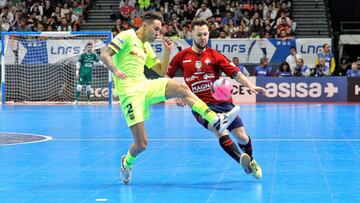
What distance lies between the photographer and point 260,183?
8.64 m

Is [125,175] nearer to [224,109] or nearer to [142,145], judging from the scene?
[142,145]

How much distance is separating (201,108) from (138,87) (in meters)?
0.88

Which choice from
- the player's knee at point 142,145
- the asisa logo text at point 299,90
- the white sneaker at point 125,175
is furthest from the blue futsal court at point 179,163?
the asisa logo text at point 299,90

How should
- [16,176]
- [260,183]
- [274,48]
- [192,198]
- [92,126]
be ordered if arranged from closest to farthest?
[192,198] < [260,183] < [16,176] < [92,126] < [274,48]

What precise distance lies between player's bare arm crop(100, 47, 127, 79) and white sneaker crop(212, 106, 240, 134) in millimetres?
1219

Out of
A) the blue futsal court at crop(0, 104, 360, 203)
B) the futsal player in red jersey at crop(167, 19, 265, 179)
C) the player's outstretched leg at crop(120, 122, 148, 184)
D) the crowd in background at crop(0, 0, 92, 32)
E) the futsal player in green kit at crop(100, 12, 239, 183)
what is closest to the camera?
the blue futsal court at crop(0, 104, 360, 203)

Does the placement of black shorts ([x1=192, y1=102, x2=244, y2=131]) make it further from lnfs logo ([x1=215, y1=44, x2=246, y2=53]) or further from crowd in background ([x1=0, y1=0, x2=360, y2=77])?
lnfs logo ([x1=215, y1=44, x2=246, y2=53])

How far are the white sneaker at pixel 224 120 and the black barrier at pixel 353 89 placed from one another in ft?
62.4

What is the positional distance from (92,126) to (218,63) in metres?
8.37

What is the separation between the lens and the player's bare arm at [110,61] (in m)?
8.13

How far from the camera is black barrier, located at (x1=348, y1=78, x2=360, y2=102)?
2636 centimetres

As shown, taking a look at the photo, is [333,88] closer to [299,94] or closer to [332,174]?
[299,94]

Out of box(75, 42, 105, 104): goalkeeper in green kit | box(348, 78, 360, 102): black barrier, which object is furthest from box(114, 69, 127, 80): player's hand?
box(348, 78, 360, 102): black barrier

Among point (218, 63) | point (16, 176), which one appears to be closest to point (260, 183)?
point (218, 63)
